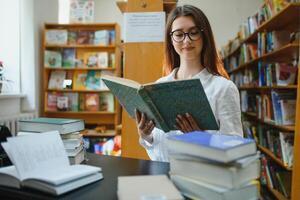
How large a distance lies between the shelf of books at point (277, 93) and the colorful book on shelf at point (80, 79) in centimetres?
225

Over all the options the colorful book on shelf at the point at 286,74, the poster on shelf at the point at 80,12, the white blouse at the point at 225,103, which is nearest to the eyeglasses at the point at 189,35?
the white blouse at the point at 225,103

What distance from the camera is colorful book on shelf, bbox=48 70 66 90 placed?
4.19 metres

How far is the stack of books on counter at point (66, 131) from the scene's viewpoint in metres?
0.99

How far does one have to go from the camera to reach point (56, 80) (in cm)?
422

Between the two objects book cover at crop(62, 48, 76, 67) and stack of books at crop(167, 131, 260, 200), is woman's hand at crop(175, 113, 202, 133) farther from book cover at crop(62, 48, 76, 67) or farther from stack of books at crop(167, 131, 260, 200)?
book cover at crop(62, 48, 76, 67)

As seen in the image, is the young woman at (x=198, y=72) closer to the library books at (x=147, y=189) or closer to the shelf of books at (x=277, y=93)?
the library books at (x=147, y=189)

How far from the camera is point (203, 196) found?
68cm

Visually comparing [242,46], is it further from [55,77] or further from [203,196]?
[203,196]

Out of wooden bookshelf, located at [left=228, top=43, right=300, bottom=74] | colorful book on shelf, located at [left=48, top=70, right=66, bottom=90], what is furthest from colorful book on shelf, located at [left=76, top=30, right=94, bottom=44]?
wooden bookshelf, located at [left=228, top=43, right=300, bottom=74]

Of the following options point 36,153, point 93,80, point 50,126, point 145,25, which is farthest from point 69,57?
point 36,153

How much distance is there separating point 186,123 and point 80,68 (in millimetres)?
3412

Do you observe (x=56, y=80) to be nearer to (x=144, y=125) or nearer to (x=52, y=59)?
(x=52, y=59)

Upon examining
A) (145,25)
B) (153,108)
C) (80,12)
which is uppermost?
(80,12)

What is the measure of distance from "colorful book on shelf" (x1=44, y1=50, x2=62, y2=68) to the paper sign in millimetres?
2409
